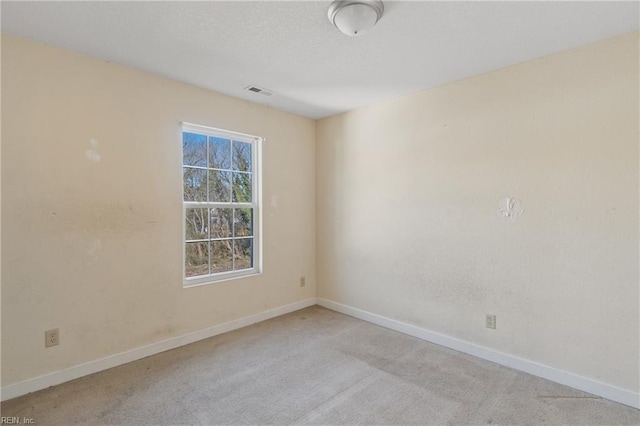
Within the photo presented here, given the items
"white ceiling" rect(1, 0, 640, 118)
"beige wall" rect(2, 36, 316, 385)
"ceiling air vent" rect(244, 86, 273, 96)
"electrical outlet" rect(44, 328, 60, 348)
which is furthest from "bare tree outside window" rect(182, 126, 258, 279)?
"electrical outlet" rect(44, 328, 60, 348)

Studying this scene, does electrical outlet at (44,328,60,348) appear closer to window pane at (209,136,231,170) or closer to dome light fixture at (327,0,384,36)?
window pane at (209,136,231,170)

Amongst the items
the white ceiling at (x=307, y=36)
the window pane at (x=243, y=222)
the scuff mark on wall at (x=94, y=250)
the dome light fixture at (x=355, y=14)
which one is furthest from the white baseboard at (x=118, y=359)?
the dome light fixture at (x=355, y=14)

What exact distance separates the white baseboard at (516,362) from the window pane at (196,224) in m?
1.94

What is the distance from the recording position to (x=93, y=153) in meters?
2.42

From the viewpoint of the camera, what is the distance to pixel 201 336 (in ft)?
9.91

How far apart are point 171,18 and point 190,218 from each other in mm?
1718

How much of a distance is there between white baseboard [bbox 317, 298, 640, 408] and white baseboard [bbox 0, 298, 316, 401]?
1.32 metres

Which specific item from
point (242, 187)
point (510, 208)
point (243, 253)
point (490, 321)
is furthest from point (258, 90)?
point (490, 321)

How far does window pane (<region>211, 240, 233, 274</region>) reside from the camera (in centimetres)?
322

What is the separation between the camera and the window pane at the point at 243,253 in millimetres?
3412

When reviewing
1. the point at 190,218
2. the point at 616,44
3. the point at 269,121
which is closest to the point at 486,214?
the point at 616,44

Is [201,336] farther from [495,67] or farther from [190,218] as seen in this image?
[495,67]

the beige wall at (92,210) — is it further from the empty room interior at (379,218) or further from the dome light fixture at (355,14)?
the dome light fixture at (355,14)

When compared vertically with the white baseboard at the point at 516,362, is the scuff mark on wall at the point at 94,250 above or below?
above
